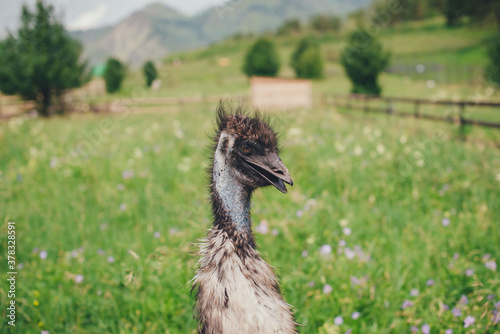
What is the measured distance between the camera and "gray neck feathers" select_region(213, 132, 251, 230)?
5.64ft

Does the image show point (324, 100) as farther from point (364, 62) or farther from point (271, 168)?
point (271, 168)

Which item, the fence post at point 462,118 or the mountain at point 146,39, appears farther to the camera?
the mountain at point 146,39

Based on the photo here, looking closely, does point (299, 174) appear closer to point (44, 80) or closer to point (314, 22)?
point (44, 80)

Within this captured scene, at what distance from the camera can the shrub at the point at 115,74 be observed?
11.0 meters

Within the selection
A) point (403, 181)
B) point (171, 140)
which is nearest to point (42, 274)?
point (403, 181)

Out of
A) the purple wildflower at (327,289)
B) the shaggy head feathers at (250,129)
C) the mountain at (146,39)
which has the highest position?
the mountain at (146,39)

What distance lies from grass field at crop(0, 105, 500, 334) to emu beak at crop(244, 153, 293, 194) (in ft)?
1.92

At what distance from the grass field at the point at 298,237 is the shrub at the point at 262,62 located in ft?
88.8

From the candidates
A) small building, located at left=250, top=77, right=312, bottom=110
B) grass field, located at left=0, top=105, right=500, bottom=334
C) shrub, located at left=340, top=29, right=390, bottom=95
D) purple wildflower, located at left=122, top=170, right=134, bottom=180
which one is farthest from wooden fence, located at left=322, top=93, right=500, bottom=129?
purple wildflower, located at left=122, top=170, right=134, bottom=180

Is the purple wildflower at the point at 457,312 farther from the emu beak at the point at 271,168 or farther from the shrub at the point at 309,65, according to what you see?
the shrub at the point at 309,65

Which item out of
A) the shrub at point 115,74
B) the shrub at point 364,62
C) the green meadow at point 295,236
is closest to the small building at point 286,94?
the shrub at point 364,62

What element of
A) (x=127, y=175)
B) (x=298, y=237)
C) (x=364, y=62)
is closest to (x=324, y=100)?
(x=364, y=62)

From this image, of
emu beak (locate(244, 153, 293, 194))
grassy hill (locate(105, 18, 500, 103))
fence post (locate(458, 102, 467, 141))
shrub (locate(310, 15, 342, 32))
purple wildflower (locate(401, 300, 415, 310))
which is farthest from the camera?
shrub (locate(310, 15, 342, 32))

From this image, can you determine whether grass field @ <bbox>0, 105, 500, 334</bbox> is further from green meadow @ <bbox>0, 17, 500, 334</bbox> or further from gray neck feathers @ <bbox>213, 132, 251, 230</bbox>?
gray neck feathers @ <bbox>213, 132, 251, 230</bbox>
